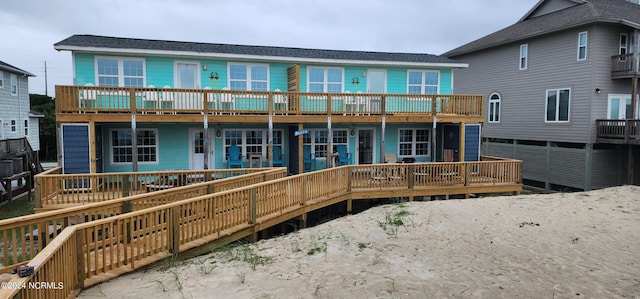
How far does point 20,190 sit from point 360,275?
19035 millimetres

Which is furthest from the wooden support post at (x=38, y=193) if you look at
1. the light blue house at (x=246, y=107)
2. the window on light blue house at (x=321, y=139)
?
the window on light blue house at (x=321, y=139)

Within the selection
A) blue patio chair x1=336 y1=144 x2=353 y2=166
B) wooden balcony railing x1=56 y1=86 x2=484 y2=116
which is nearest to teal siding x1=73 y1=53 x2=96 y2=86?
wooden balcony railing x1=56 y1=86 x2=484 y2=116

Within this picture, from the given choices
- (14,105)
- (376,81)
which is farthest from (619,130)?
(14,105)

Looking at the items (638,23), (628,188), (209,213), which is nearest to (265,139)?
(209,213)

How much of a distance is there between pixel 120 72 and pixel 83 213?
9891 mm

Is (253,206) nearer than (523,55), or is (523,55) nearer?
(253,206)

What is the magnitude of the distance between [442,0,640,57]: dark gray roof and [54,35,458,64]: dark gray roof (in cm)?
687

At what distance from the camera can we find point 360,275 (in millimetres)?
6461

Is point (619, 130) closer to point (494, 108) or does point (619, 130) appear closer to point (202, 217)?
point (494, 108)

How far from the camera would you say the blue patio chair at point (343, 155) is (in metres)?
17.7

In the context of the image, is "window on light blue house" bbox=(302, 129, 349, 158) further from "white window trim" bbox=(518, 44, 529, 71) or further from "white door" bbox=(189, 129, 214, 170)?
"white window trim" bbox=(518, 44, 529, 71)

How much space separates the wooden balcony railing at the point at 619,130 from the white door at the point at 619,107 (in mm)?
1003

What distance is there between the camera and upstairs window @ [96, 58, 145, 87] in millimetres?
15391

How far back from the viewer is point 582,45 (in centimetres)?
2030
